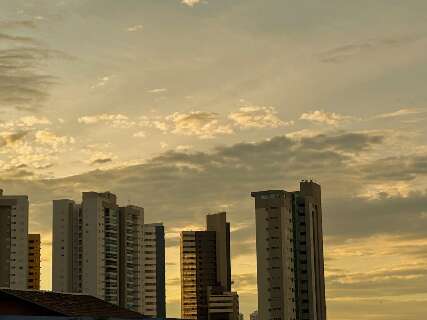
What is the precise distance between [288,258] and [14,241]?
56040mm

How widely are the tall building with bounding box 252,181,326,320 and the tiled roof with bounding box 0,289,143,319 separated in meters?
77.7

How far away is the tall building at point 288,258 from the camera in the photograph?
173m

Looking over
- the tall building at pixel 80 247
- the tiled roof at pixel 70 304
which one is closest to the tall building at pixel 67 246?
the tall building at pixel 80 247

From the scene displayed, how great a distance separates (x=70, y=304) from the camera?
90812mm

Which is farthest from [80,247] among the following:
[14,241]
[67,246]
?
[14,241]

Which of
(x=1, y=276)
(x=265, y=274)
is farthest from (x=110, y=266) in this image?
(x=265, y=274)

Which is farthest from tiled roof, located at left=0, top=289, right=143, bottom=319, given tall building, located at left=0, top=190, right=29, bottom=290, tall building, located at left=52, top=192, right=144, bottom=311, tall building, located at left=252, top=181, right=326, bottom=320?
tall building, located at left=52, top=192, right=144, bottom=311

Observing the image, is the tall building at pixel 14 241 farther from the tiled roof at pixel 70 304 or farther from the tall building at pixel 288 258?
the tiled roof at pixel 70 304

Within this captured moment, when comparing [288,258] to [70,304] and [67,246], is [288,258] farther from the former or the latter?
[70,304]

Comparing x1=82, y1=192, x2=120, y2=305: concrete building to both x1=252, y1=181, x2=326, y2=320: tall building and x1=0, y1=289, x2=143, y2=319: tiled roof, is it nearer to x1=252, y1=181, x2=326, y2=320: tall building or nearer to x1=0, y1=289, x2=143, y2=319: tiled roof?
x1=252, y1=181, x2=326, y2=320: tall building

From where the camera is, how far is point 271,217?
175 metres

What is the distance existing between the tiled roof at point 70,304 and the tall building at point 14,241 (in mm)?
90905

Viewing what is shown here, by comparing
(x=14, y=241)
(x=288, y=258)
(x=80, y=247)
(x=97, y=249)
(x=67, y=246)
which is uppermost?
(x=14, y=241)

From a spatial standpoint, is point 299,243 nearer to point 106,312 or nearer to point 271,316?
point 271,316
